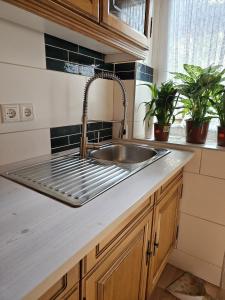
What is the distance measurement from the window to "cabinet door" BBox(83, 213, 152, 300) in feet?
3.29

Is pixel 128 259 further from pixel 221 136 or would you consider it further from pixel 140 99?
pixel 140 99

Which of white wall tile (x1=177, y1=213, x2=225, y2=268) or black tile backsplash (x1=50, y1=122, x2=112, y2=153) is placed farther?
white wall tile (x1=177, y1=213, x2=225, y2=268)

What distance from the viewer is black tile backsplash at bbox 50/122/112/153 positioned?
113cm

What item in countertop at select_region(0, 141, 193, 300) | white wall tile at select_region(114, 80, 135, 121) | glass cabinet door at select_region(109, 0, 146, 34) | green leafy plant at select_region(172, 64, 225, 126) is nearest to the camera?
countertop at select_region(0, 141, 193, 300)

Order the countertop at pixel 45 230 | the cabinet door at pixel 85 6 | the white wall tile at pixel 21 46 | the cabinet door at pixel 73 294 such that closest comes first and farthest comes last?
the countertop at pixel 45 230 < the cabinet door at pixel 73 294 < the cabinet door at pixel 85 6 < the white wall tile at pixel 21 46

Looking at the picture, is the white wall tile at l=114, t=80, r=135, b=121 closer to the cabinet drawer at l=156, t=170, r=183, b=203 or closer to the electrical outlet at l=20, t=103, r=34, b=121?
the cabinet drawer at l=156, t=170, r=183, b=203

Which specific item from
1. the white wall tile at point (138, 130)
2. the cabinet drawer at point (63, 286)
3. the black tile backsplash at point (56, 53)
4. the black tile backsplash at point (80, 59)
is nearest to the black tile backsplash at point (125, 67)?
the black tile backsplash at point (80, 59)

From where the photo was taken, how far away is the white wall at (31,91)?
86cm

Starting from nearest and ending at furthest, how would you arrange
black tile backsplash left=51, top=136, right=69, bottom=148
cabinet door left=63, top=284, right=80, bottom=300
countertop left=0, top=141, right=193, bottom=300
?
1. countertop left=0, top=141, right=193, bottom=300
2. cabinet door left=63, top=284, right=80, bottom=300
3. black tile backsplash left=51, top=136, right=69, bottom=148

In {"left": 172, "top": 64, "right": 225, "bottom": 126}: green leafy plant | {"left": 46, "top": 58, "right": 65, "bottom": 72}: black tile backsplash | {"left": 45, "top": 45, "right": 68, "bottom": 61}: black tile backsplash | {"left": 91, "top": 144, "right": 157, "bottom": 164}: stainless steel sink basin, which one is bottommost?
{"left": 91, "top": 144, "right": 157, "bottom": 164}: stainless steel sink basin

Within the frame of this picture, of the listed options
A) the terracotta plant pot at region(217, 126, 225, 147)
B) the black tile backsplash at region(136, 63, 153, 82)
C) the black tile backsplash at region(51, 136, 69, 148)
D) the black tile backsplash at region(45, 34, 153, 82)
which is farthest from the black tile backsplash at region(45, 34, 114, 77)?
the terracotta plant pot at region(217, 126, 225, 147)

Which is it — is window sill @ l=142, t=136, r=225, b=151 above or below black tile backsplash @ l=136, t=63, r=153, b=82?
below

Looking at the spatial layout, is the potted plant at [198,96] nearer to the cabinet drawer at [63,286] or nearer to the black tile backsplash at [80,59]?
the black tile backsplash at [80,59]

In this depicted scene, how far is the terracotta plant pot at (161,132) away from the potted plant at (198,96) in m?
0.14
